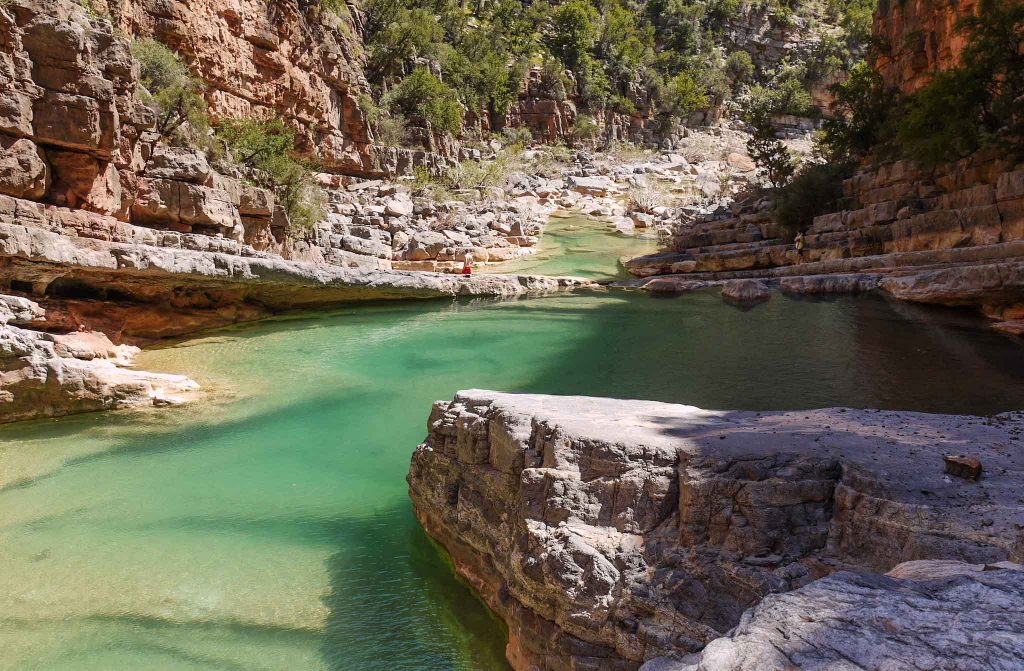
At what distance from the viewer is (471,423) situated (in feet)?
14.9

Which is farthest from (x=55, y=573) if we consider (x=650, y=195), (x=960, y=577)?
(x=650, y=195)

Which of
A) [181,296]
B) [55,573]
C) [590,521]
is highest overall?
[181,296]

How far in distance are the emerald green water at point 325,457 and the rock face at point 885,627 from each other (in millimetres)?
2567

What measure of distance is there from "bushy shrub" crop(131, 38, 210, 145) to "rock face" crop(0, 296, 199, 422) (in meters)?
5.84

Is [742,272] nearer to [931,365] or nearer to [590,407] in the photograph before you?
[931,365]

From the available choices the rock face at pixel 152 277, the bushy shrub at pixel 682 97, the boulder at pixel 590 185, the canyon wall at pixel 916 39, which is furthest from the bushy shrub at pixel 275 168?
the bushy shrub at pixel 682 97

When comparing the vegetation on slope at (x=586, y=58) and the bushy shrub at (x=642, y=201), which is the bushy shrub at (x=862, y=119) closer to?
the bushy shrub at (x=642, y=201)

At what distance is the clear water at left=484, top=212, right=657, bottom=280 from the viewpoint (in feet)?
69.3

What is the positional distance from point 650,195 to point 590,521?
3147 centimetres

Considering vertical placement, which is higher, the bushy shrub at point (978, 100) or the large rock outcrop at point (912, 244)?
the bushy shrub at point (978, 100)

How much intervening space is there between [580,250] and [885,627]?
23.4 metres

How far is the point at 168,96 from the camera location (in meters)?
13.5

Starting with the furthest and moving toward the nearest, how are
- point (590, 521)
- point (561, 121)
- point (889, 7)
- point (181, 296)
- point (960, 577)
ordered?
point (561, 121) → point (889, 7) → point (181, 296) → point (590, 521) → point (960, 577)

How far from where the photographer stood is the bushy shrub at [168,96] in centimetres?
1291
